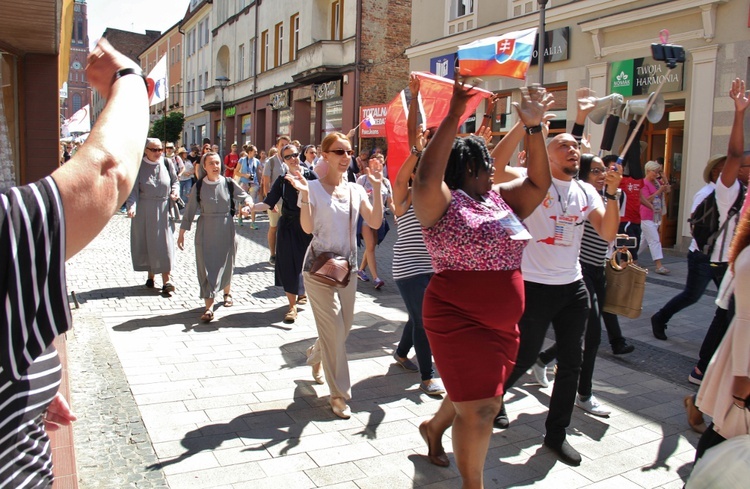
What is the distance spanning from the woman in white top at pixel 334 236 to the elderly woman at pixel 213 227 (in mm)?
2574

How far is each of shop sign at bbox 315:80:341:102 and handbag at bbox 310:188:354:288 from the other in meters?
21.8

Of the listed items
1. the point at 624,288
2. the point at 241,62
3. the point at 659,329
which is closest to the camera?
the point at 624,288

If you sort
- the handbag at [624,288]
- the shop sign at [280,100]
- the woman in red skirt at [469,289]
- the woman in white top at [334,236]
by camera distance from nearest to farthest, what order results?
the woman in red skirt at [469,289], the woman in white top at [334,236], the handbag at [624,288], the shop sign at [280,100]

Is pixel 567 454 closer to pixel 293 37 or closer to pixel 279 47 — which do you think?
pixel 293 37

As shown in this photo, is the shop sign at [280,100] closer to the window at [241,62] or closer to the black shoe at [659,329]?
the window at [241,62]

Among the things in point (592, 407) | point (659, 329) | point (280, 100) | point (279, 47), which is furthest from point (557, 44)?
point (279, 47)

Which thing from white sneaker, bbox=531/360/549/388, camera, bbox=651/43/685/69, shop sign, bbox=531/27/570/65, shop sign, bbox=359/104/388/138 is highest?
shop sign, bbox=531/27/570/65

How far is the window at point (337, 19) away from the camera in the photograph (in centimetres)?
2712

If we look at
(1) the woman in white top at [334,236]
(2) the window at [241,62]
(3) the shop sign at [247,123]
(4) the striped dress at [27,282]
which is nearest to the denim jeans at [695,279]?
(1) the woman in white top at [334,236]

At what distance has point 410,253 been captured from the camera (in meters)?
5.14

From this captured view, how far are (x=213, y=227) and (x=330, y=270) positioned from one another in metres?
3.24

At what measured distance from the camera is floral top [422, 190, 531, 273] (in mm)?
3168

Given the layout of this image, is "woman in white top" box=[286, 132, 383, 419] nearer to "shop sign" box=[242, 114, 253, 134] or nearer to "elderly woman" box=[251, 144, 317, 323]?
"elderly woman" box=[251, 144, 317, 323]

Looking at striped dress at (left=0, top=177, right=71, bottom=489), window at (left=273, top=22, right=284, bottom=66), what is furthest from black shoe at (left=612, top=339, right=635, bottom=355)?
window at (left=273, top=22, right=284, bottom=66)
